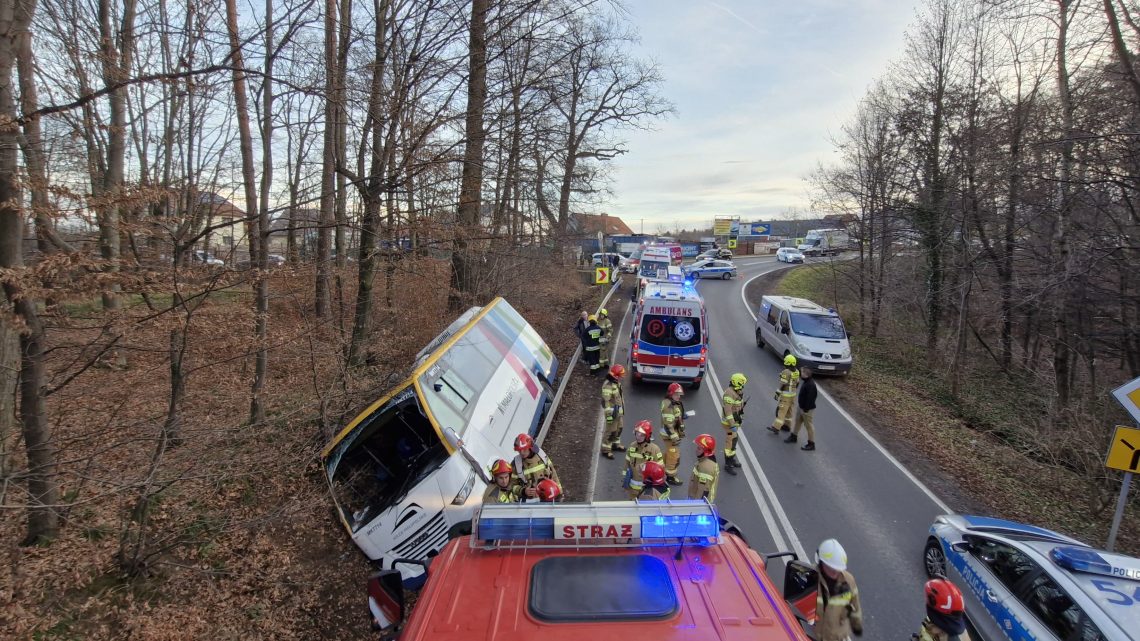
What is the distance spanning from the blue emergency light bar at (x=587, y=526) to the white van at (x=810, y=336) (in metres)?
12.0

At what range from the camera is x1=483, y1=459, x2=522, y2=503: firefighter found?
5613 mm

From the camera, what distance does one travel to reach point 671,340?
12180 millimetres

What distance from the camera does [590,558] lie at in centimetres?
293

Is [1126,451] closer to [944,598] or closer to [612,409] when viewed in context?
[944,598]

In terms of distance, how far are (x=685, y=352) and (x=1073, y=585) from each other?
8.00 m

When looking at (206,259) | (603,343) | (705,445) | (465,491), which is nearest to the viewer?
(465,491)

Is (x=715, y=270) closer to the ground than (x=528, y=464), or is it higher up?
higher up

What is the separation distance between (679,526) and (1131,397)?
6.68 m

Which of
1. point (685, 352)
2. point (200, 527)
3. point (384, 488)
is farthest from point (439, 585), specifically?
point (685, 352)

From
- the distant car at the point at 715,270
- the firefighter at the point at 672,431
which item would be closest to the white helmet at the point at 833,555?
the firefighter at the point at 672,431

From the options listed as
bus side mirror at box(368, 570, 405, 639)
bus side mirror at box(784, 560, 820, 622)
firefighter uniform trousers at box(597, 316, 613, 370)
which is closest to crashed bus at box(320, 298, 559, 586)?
bus side mirror at box(368, 570, 405, 639)

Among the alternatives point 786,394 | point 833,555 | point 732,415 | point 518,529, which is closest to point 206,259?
point 518,529

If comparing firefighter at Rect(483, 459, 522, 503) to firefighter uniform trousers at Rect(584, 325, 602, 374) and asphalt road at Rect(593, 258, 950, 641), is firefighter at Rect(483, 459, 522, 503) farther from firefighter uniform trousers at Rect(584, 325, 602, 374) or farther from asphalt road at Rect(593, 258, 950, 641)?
firefighter uniform trousers at Rect(584, 325, 602, 374)

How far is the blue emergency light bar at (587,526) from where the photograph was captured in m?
3.02
